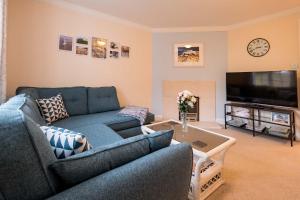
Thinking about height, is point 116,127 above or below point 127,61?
below

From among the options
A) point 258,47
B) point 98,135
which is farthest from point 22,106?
point 258,47

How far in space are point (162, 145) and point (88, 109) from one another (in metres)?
2.37

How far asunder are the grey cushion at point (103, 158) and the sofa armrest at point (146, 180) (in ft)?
0.15

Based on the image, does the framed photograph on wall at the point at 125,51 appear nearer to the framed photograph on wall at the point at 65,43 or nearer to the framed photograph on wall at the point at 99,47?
the framed photograph on wall at the point at 99,47

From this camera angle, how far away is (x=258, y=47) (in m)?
3.77

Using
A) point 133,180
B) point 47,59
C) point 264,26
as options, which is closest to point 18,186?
point 133,180

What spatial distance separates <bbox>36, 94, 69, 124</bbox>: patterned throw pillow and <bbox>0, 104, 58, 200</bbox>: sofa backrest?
1.88 metres

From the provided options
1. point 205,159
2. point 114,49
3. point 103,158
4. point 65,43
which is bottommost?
point 205,159

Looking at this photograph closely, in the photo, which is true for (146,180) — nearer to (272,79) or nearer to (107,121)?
(107,121)

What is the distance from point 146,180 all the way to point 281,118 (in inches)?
134

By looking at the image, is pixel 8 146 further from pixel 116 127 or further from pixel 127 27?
pixel 127 27

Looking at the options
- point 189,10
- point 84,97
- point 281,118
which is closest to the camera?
point 84,97

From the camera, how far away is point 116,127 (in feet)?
8.64

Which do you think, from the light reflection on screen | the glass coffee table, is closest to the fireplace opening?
the light reflection on screen
